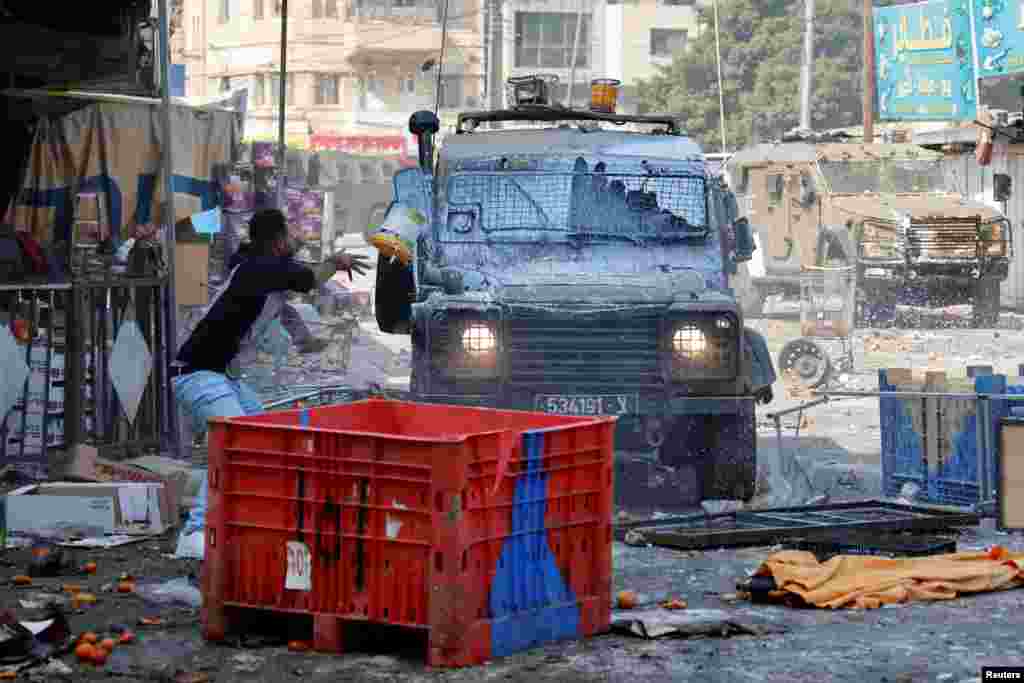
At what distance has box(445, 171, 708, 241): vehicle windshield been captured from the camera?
441 inches

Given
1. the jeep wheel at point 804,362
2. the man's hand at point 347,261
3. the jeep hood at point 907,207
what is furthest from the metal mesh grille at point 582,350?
the jeep hood at point 907,207

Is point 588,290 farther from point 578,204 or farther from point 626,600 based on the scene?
point 626,600

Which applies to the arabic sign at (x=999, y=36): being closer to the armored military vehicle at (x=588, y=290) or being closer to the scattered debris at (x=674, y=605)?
the armored military vehicle at (x=588, y=290)

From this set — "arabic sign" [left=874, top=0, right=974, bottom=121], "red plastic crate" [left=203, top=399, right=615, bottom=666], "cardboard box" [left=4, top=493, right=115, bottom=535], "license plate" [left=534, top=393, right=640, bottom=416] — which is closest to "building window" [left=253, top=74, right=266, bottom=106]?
"arabic sign" [left=874, top=0, right=974, bottom=121]

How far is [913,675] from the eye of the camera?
20.9 ft

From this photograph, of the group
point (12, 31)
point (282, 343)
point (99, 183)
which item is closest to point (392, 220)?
point (282, 343)

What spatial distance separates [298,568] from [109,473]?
12.7 ft

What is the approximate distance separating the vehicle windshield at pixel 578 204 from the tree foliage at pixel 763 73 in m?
40.9

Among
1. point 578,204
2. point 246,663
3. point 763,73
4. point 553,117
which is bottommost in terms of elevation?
point 246,663

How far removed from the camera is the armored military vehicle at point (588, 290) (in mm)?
10148

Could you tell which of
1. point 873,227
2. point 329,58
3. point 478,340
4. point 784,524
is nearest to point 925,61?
point 873,227

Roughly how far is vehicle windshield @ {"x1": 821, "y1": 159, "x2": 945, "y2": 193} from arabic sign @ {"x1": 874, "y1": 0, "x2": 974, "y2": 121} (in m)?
2.74

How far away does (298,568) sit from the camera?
263 inches

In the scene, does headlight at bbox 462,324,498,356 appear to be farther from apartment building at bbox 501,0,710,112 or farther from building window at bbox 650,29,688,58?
building window at bbox 650,29,688,58
